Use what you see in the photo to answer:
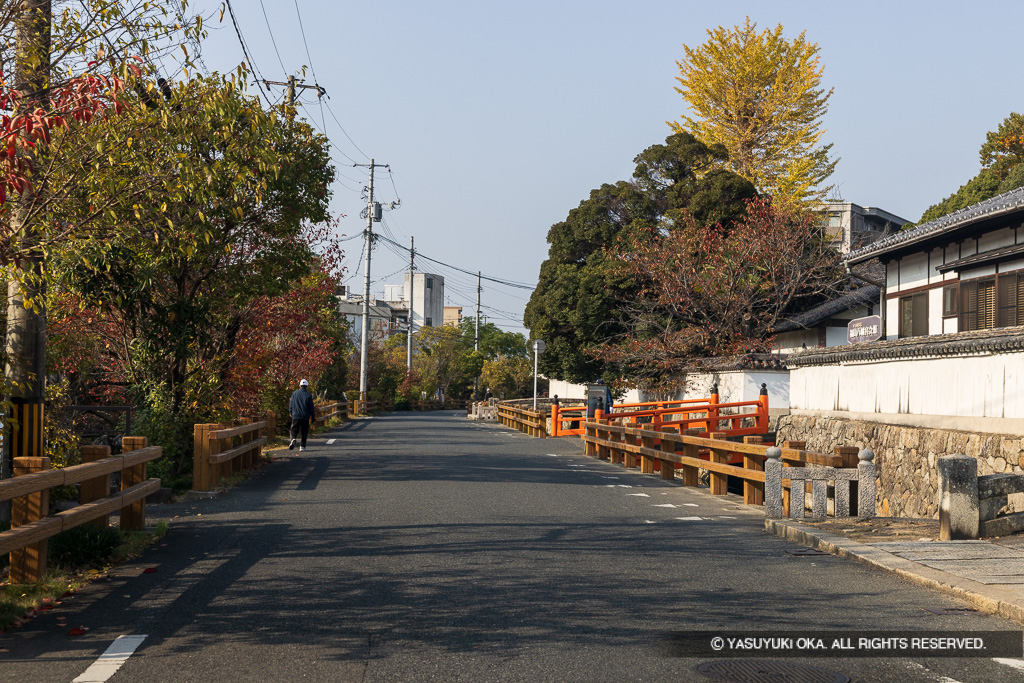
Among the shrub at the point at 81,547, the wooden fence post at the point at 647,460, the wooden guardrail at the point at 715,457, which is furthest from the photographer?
the wooden fence post at the point at 647,460

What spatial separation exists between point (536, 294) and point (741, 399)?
17249 mm

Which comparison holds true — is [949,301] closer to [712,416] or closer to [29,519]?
[712,416]

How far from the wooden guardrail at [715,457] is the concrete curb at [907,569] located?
3.06 feet

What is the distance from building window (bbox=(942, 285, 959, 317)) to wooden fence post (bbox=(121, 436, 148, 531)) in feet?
73.7

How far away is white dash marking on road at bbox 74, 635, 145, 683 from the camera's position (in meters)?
5.36

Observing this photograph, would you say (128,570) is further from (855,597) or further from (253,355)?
(253,355)

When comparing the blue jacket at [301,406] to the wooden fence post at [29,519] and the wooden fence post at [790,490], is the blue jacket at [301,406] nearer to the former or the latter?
the wooden fence post at [790,490]

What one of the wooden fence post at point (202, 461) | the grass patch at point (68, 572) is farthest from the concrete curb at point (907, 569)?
the wooden fence post at point (202, 461)

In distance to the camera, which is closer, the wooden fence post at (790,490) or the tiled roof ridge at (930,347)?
the wooden fence post at (790,490)

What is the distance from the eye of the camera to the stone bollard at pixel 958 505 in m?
10.1

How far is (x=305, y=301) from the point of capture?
24.7 meters

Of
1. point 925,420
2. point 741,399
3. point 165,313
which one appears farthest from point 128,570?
point 741,399

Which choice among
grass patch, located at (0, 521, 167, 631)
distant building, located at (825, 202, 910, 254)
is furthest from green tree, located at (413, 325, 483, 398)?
grass patch, located at (0, 521, 167, 631)

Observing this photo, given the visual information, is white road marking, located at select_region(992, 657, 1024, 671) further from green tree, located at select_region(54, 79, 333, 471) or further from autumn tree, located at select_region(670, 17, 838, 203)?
autumn tree, located at select_region(670, 17, 838, 203)
